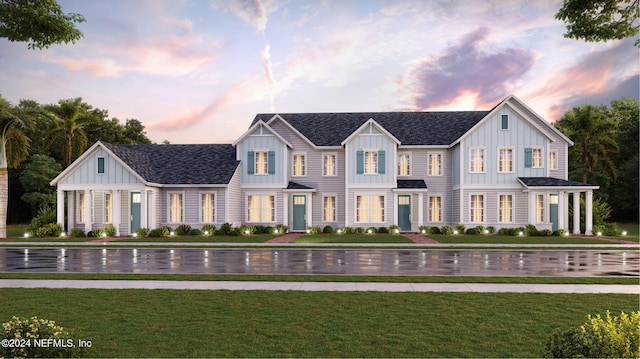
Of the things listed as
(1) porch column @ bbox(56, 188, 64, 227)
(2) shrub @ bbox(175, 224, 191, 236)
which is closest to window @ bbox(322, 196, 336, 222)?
(2) shrub @ bbox(175, 224, 191, 236)

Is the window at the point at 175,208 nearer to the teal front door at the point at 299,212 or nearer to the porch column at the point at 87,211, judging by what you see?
the porch column at the point at 87,211

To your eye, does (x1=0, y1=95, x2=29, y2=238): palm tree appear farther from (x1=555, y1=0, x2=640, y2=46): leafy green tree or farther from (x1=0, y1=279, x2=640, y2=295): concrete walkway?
(x1=555, y1=0, x2=640, y2=46): leafy green tree

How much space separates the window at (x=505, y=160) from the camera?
126ft

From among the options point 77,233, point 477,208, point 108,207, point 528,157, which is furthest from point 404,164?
point 77,233

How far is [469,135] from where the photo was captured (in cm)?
3819

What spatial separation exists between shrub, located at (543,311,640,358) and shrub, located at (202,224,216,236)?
106 ft

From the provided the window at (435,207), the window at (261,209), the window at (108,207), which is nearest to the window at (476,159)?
the window at (435,207)

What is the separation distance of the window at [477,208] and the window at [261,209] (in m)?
15.4

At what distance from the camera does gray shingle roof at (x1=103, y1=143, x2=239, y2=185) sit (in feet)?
124

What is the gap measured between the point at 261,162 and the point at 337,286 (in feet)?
88.6

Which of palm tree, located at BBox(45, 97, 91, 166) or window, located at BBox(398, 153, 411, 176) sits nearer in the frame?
window, located at BBox(398, 153, 411, 176)

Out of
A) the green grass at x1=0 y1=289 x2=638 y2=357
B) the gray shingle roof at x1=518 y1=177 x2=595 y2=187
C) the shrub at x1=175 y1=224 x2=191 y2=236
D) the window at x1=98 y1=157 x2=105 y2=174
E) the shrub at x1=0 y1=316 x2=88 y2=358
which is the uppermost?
the window at x1=98 y1=157 x2=105 y2=174

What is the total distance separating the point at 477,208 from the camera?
38188 mm

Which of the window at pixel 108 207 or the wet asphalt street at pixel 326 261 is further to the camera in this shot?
the window at pixel 108 207
